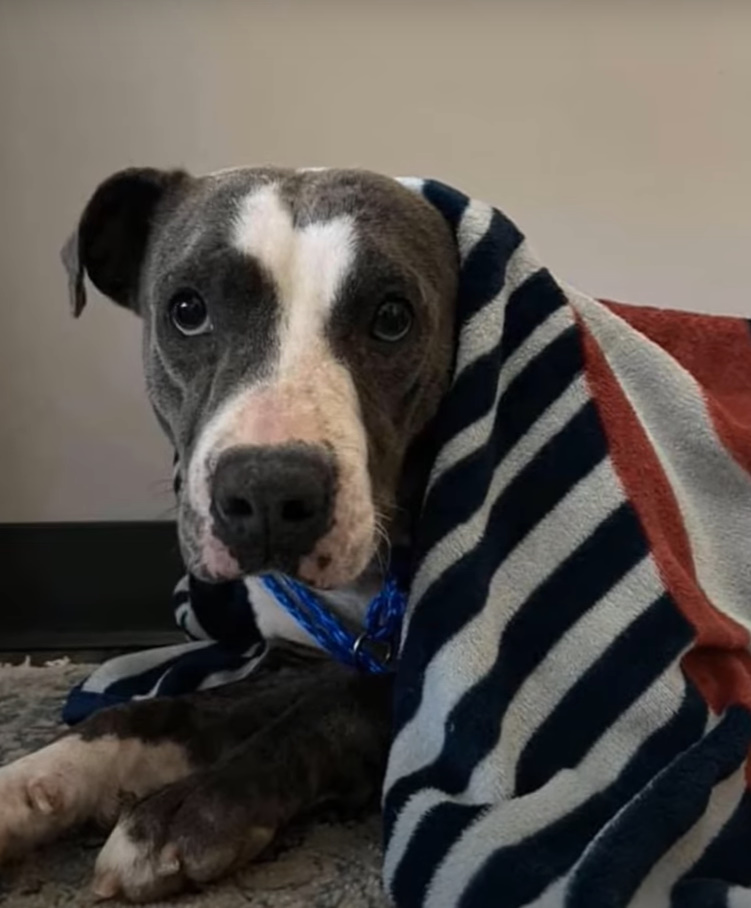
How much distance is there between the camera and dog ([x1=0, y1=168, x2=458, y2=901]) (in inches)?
46.0

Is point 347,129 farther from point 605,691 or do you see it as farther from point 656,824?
point 656,824

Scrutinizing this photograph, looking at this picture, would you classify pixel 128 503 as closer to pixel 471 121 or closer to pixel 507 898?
pixel 471 121

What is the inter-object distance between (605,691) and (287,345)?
1.32 feet

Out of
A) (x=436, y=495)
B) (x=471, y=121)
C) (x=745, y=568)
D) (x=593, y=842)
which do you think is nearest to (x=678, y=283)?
(x=471, y=121)

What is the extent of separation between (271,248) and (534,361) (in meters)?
0.28

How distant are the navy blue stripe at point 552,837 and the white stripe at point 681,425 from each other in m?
0.27

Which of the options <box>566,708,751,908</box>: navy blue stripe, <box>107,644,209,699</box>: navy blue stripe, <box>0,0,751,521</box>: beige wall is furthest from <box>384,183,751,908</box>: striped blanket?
<box>0,0,751,521</box>: beige wall

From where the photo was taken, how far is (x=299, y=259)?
1288 millimetres

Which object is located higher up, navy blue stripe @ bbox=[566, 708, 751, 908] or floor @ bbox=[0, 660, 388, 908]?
navy blue stripe @ bbox=[566, 708, 751, 908]

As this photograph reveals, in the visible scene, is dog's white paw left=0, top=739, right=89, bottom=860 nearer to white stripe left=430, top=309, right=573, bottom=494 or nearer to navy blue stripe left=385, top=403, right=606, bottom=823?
navy blue stripe left=385, top=403, right=606, bottom=823

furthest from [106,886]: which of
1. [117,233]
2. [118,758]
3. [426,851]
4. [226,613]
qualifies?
[117,233]

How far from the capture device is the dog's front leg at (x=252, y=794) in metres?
1.17

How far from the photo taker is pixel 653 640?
4.13 ft

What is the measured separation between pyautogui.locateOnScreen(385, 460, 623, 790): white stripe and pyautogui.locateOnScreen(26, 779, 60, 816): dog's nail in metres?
0.28
